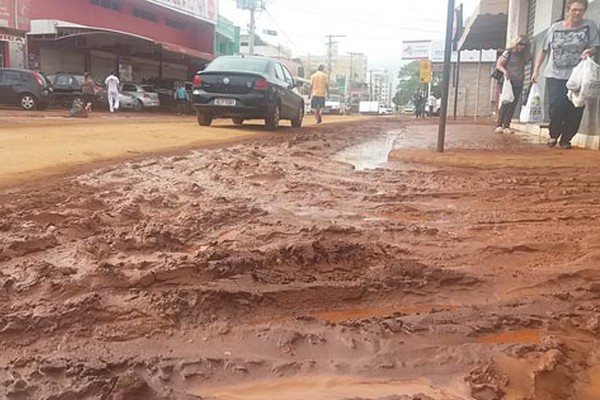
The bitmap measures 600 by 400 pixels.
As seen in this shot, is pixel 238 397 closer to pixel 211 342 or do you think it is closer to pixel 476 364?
pixel 211 342

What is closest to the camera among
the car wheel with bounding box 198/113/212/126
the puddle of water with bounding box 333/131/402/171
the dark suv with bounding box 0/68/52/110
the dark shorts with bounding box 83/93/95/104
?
the puddle of water with bounding box 333/131/402/171

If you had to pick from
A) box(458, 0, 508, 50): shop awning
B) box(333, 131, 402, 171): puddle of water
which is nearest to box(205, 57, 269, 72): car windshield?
box(333, 131, 402, 171): puddle of water

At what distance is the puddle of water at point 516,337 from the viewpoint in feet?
6.69

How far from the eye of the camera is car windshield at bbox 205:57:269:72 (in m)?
11.6

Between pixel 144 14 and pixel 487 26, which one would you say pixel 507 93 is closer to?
pixel 487 26

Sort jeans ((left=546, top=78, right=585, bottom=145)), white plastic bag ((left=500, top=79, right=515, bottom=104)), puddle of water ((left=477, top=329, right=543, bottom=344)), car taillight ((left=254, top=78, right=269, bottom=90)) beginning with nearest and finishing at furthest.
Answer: puddle of water ((left=477, top=329, right=543, bottom=344)) → jeans ((left=546, top=78, right=585, bottom=145)) → white plastic bag ((left=500, top=79, right=515, bottom=104)) → car taillight ((left=254, top=78, right=269, bottom=90))

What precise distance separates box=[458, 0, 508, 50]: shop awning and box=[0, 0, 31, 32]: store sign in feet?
55.5

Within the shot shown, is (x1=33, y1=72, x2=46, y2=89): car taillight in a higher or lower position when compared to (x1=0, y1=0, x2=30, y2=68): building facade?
lower

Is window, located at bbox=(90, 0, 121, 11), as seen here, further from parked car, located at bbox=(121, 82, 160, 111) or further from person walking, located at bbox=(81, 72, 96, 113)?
person walking, located at bbox=(81, 72, 96, 113)

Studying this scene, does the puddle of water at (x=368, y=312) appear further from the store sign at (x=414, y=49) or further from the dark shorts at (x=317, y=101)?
the store sign at (x=414, y=49)

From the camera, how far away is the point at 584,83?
654cm

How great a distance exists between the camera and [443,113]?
6848 millimetres

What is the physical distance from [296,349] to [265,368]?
0.51 ft

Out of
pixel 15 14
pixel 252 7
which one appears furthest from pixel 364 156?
pixel 252 7
